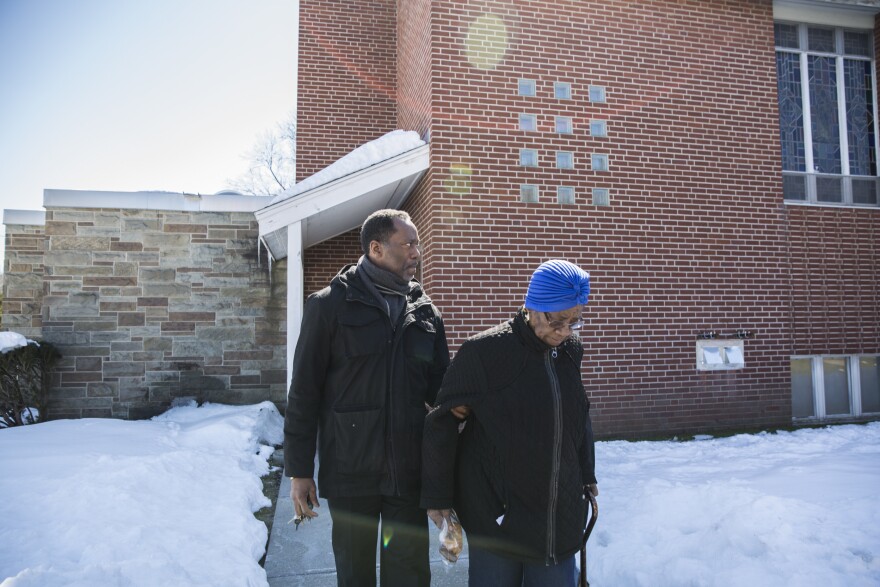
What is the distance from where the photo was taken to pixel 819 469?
4316 mm

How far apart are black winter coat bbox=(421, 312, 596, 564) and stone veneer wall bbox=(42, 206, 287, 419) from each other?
620 centimetres

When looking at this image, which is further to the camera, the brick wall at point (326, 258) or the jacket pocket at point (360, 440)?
the brick wall at point (326, 258)

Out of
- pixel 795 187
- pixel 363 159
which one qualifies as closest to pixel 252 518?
pixel 363 159

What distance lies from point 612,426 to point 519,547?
4.82 m

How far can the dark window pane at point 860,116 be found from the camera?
26.3 feet

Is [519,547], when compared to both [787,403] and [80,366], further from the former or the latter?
[80,366]

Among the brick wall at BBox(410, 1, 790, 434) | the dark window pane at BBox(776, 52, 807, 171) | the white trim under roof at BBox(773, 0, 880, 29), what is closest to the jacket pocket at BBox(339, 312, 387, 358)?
the brick wall at BBox(410, 1, 790, 434)

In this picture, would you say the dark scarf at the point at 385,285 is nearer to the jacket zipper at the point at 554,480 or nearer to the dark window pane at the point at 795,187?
the jacket zipper at the point at 554,480

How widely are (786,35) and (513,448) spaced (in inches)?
335

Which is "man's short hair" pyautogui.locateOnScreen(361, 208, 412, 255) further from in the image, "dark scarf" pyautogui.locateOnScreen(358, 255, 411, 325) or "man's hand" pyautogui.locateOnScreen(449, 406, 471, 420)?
"man's hand" pyautogui.locateOnScreen(449, 406, 471, 420)

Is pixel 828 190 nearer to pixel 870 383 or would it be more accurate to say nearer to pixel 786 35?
pixel 786 35

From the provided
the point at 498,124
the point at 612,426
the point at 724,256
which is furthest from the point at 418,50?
the point at 612,426

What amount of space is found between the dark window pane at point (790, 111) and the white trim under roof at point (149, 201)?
7.42 meters

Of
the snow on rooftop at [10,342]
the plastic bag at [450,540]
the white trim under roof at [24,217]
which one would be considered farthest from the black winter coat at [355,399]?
the white trim under roof at [24,217]
